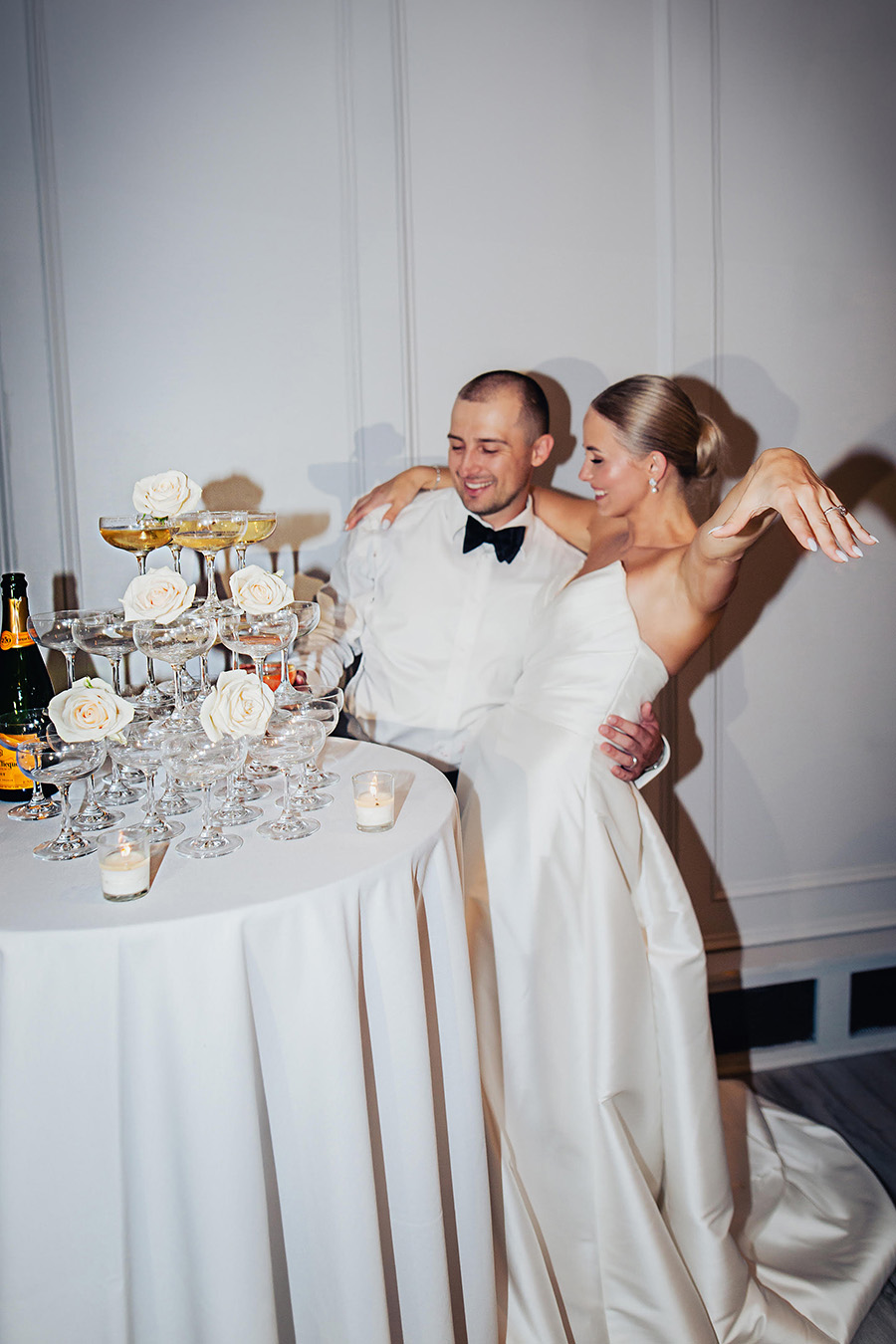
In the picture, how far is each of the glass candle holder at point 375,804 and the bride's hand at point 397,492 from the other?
1138 millimetres

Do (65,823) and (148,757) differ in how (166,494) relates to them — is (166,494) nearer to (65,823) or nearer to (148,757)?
(148,757)

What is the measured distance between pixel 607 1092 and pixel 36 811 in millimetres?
1184

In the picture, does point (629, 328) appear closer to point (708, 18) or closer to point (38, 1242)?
point (708, 18)

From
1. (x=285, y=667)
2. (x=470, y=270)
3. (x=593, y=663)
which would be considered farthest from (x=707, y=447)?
(x=285, y=667)

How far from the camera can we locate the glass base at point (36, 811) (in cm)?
170

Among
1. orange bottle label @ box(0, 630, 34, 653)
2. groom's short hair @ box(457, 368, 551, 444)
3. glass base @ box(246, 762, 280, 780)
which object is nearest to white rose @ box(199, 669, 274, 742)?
glass base @ box(246, 762, 280, 780)

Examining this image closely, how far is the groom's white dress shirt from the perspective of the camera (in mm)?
2494

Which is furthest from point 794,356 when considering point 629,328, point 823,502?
point 823,502

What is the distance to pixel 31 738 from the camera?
152 cm

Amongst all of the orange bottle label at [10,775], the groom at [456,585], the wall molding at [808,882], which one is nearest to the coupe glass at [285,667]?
the orange bottle label at [10,775]

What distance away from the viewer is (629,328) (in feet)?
9.01

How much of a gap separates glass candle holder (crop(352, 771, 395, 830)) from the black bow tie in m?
1.03

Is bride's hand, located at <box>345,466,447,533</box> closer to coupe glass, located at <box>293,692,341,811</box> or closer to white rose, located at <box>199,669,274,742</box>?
coupe glass, located at <box>293,692,341,811</box>

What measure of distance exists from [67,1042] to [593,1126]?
1.05 m
